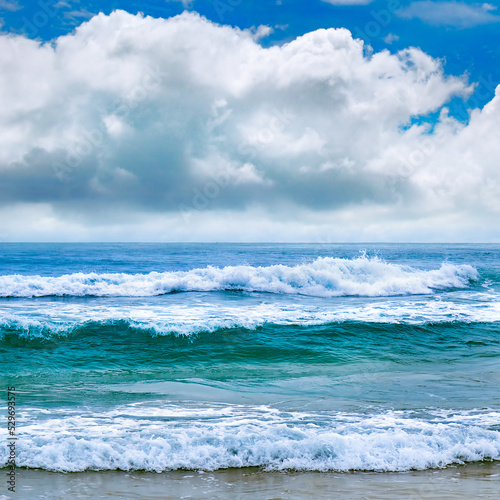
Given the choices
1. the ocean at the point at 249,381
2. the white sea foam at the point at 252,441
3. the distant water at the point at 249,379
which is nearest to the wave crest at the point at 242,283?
the distant water at the point at 249,379

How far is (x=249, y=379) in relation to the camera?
10.3m

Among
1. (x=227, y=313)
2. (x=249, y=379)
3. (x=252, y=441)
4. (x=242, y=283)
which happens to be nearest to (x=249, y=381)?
(x=249, y=379)

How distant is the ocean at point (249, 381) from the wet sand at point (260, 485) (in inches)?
6.3

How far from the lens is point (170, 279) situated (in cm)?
2573

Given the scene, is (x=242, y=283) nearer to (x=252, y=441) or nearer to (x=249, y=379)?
(x=249, y=379)

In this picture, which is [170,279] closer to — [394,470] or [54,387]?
[54,387]

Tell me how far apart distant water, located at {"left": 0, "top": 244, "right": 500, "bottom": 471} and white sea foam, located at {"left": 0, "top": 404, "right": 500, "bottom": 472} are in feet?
0.07

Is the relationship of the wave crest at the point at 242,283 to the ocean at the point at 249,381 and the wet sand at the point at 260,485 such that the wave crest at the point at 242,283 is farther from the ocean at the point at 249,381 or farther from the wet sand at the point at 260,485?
the wet sand at the point at 260,485

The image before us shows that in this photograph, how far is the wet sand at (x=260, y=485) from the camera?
16.1 ft

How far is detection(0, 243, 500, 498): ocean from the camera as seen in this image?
5.94 m

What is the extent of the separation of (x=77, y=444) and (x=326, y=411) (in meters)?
4.07

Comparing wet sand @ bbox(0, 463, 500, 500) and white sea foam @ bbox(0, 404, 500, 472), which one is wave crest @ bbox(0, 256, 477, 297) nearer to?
white sea foam @ bbox(0, 404, 500, 472)

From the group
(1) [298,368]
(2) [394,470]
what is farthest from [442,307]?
(2) [394,470]

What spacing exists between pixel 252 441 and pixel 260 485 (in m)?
1.03
